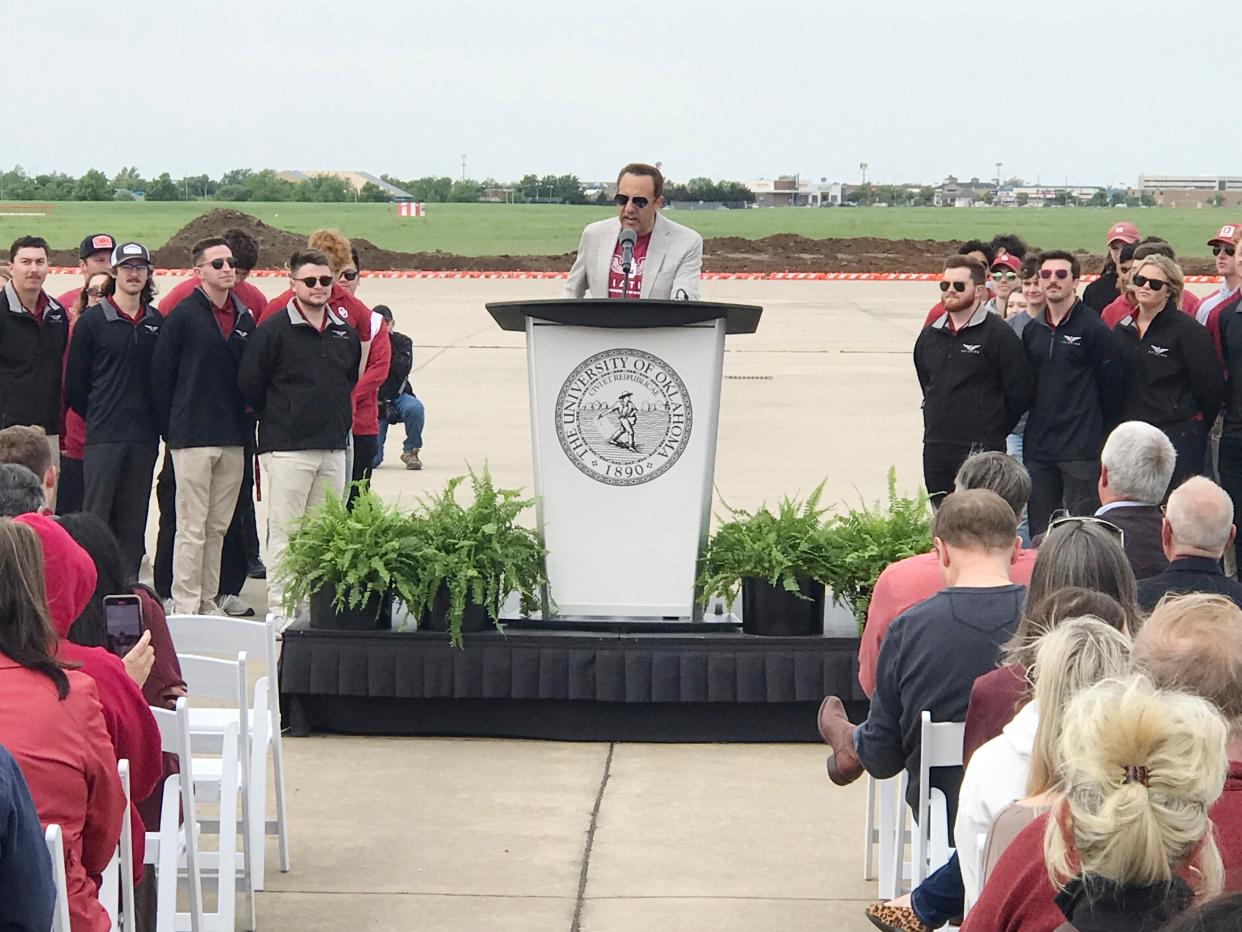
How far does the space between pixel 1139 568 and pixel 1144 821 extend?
3784mm

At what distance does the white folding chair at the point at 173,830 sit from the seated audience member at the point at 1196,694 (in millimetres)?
2224

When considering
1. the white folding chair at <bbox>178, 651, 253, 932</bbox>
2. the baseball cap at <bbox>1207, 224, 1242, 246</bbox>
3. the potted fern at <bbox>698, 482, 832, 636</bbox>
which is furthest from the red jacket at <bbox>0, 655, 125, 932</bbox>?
the baseball cap at <bbox>1207, 224, 1242, 246</bbox>

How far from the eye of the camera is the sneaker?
9500mm

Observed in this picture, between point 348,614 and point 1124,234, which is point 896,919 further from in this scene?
point 1124,234

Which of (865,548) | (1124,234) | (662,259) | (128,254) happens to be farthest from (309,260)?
(1124,234)

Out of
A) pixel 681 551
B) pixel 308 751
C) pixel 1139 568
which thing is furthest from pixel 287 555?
pixel 1139 568

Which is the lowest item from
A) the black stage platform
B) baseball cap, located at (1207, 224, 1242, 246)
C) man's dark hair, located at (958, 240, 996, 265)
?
the black stage platform

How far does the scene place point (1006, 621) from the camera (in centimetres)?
473

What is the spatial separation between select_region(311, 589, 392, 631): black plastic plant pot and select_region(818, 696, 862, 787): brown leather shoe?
257 centimetres

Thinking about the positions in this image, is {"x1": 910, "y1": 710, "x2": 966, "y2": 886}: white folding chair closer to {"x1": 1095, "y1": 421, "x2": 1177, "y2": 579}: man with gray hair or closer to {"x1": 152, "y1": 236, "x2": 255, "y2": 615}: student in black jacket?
{"x1": 1095, "y1": 421, "x2": 1177, "y2": 579}: man with gray hair

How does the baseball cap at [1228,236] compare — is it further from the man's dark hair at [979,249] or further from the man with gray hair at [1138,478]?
the man with gray hair at [1138,478]

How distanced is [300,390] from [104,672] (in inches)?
187

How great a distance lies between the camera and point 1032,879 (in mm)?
2904

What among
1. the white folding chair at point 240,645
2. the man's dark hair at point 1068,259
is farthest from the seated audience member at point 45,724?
the man's dark hair at point 1068,259
